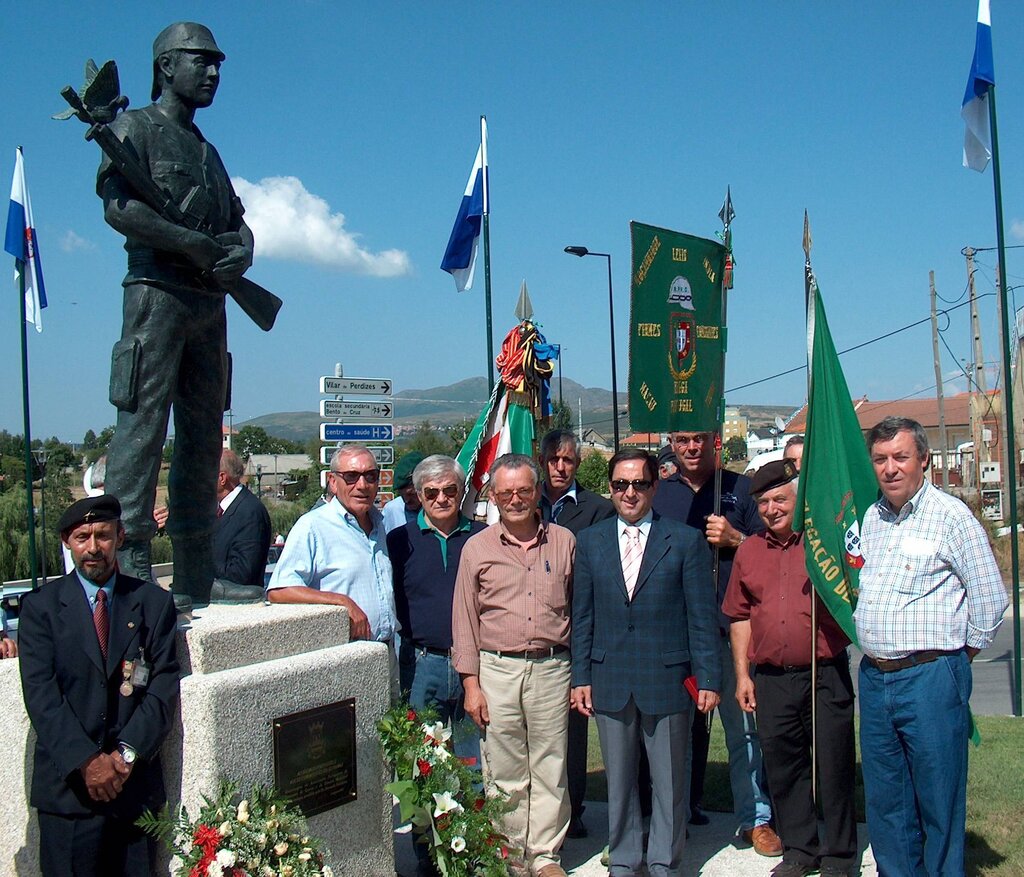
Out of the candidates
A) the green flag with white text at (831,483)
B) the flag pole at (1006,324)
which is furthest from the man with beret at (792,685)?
the flag pole at (1006,324)

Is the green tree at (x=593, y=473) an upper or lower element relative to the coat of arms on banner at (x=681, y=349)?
lower

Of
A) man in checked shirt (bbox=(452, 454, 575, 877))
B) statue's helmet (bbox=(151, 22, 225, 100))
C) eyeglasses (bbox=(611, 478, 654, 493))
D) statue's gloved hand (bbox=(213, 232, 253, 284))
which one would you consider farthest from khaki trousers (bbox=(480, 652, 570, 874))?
statue's helmet (bbox=(151, 22, 225, 100))

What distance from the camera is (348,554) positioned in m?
4.30

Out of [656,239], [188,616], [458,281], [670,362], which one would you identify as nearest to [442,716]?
[188,616]

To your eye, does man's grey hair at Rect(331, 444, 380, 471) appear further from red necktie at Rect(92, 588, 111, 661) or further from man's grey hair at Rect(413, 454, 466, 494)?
red necktie at Rect(92, 588, 111, 661)

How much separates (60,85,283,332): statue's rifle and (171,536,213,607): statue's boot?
98cm

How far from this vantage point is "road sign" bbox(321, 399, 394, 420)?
15.2 m

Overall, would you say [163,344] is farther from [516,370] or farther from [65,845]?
[516,370]

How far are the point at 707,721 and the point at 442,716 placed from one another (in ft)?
4.74

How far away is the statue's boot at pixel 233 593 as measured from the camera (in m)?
4.17

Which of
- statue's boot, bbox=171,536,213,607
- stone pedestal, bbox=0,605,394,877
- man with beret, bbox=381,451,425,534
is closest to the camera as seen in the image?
stone pedestal, bbox=0,605,394,877

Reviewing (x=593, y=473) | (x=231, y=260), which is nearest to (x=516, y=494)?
A: (x=231, y=260)

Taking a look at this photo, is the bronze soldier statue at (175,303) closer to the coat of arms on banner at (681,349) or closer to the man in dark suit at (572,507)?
the man in dark suit at (572,507)

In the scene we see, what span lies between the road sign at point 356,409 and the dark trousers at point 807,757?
460 inches
